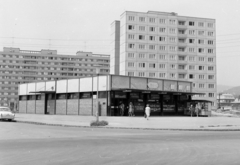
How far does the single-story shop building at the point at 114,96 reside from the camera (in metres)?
41.5

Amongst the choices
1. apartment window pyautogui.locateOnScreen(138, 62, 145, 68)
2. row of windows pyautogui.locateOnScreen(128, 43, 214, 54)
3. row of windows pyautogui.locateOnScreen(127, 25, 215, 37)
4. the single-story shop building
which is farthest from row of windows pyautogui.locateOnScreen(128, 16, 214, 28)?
the single-story shop building

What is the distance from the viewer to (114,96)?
41.3 meters

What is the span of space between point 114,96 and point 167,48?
2334 inches

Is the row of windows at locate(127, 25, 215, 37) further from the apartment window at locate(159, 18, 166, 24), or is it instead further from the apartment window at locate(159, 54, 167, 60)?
the apartment window at locate(159, 54, 167, 60)

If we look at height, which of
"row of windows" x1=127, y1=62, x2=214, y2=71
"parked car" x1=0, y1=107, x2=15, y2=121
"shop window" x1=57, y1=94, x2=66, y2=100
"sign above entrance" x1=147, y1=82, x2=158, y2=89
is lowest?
"parked car" x1=0, y1=107, x2=15, y2=121

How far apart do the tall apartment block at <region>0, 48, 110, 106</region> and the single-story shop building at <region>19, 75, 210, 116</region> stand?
79.2 metres

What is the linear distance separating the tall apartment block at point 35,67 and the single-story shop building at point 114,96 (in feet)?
260

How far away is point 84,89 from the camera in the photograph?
149 feet

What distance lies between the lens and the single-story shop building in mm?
41469

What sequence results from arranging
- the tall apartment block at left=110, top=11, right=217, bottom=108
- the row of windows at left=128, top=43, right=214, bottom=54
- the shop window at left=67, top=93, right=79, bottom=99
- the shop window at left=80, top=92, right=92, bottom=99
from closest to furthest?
1. the shop window at left=80, top=92, right=92, bottom=99
2. the shop window at left=67, top=93, right=79, bottom=99
3. the tall apartment block at left=110, top=11, right=217, bottom=108
4. the row of windows at left=128, top=43, right=214, bottom=54

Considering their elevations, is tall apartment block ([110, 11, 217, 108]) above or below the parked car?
above

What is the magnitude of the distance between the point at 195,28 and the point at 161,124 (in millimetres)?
77339

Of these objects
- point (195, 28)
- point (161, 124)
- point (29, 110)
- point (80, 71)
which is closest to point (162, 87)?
point (161, 124)

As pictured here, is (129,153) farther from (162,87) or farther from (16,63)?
(16,63)
